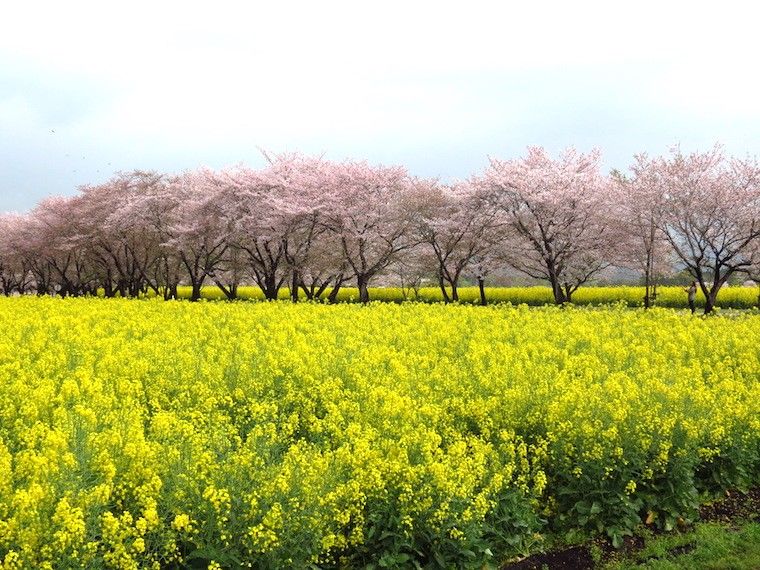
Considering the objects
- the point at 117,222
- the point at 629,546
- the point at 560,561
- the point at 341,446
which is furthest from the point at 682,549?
the point at 117,222

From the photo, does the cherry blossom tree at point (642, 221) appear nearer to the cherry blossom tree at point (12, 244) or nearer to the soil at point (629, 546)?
A: the soil at point (629, 546)

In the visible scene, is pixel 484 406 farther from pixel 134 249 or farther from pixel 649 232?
pixel 134 249

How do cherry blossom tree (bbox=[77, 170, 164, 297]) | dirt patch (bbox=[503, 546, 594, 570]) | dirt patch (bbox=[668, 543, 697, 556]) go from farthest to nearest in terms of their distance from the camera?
cherry blossom tree (bbox=[77, 170, 164, 297])
dirt patch (bbox=[668, 543, 697, 556])
dirt patch (bbox=[503, 546, 594, 570])

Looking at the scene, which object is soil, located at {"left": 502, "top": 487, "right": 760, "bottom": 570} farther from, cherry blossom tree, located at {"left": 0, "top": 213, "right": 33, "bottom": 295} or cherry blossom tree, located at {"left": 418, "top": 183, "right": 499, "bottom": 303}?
cherry blossom tree, located at {"left": 0, "top": 213, "right": 33, "bottom": 295}

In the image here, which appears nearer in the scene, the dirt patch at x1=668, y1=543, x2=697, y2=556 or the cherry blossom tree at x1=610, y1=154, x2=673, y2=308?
the dirt patch at x1=668, y1=543, x2=697, y2=556

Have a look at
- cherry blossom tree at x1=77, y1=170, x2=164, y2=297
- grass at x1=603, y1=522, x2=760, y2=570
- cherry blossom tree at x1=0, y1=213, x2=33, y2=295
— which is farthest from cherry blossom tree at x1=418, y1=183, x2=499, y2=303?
cherry blossom tree at x1=0, y1=213, x2=33, y2=295

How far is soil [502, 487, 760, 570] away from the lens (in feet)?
25.1

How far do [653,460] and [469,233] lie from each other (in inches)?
1458

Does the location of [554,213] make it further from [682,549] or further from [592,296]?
[682,549]

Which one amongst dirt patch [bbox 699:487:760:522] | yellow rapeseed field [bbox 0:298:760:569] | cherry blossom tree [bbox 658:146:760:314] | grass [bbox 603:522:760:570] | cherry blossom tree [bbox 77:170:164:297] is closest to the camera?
yellow rapeseed field [bbox 0:298:760:569]

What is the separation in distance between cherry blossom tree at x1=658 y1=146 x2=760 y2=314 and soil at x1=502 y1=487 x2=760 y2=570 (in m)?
29.6

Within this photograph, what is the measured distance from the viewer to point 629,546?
819 cm

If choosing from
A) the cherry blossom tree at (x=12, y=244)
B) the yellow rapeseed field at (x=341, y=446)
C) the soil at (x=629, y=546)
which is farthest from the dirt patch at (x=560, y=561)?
the cherry blossom tree at (x=12, y=244)

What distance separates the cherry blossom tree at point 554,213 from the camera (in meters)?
41.8
